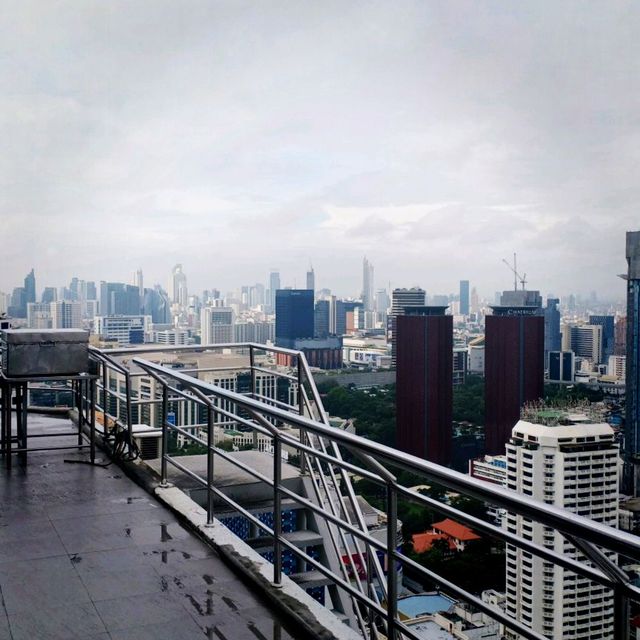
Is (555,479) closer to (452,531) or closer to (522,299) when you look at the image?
(452,531)

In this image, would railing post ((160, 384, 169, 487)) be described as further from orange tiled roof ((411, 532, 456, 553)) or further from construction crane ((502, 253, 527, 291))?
construction crane ((502, 253, 527, 291))

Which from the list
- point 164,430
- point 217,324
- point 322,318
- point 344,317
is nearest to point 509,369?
point 217,324

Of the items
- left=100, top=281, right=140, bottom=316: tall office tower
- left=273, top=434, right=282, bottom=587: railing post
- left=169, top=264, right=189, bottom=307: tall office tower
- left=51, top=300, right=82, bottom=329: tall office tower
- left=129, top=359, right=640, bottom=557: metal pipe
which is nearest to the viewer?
Answer: left=129, top=359, right=640, bottom=557: metal pipe

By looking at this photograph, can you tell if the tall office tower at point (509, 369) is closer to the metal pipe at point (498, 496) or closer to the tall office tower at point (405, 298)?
the tall office tower at point (405, 298)

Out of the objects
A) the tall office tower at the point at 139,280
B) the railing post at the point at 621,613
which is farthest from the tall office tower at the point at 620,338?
the railing post at the point at 621,613

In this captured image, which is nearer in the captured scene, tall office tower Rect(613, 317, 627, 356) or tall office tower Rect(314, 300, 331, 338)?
tall office tower Rect(613, 317, 627, 356)

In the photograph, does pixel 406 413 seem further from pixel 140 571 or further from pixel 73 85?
pixel 140 571

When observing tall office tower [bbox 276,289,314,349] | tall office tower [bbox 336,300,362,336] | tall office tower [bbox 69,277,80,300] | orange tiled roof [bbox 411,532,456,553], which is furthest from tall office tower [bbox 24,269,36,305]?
tall office tower [bbox 336,300,362,336]
